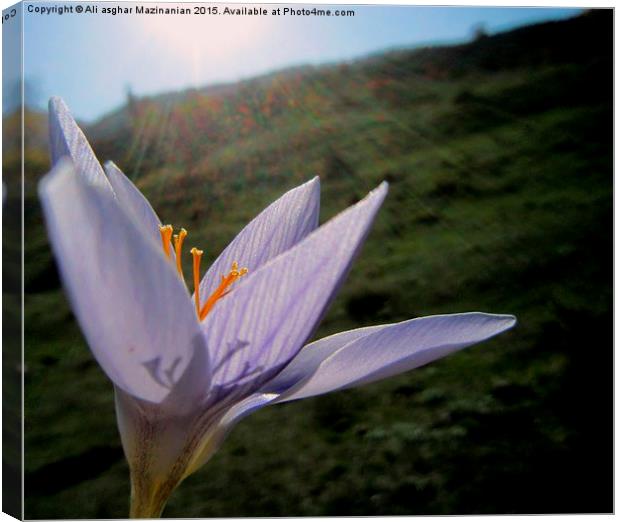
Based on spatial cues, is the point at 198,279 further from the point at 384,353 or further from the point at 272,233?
the point at 384,353

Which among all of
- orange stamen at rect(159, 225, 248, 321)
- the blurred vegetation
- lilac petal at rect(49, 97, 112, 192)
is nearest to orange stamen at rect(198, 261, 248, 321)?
orange stamen at rect(159, 225, 248, 321)

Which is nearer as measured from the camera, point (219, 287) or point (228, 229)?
point (219, 287)

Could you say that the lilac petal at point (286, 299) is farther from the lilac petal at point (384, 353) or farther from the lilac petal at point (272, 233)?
the lilac petal at point (272, 233)

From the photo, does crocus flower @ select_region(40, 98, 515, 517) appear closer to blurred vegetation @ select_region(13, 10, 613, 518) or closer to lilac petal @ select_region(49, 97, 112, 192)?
lilac petal @ select_region(49, 97, 112, 192)

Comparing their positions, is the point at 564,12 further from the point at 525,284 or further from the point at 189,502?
the point at 189,502

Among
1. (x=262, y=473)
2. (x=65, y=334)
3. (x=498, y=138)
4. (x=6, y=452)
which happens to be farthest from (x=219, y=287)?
(x=498, y=138)

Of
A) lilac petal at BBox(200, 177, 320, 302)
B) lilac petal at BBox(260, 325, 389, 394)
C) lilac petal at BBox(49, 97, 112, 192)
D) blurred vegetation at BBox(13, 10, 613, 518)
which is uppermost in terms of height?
lilac petal at BBox(49, 97, 112, 192)

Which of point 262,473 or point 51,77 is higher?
point 51,77

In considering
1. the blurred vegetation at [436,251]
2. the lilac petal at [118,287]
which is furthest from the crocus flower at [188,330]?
the blurred vegetation at [436,251]
